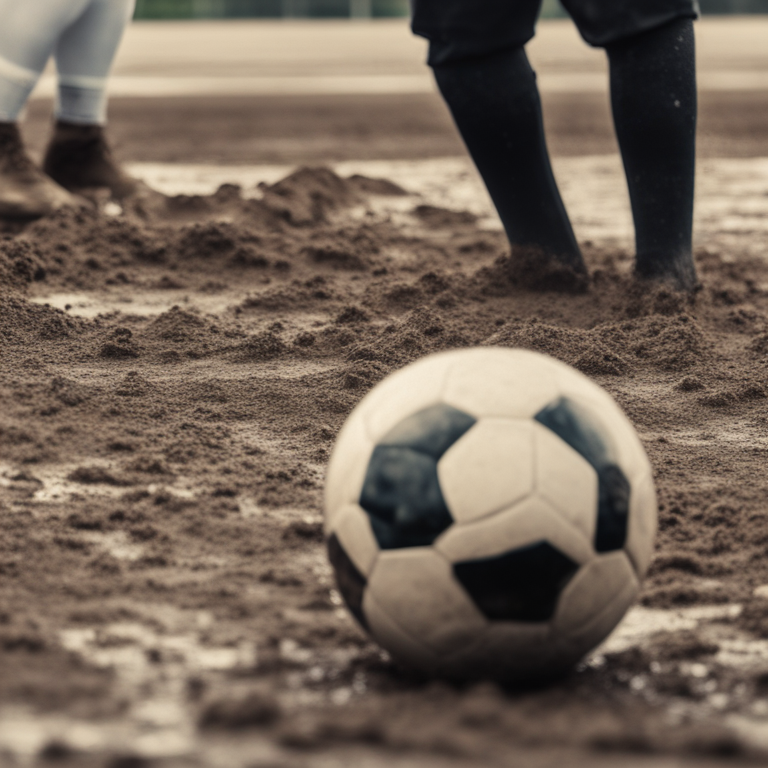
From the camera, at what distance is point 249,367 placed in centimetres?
361

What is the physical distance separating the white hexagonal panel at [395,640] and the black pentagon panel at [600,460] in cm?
30

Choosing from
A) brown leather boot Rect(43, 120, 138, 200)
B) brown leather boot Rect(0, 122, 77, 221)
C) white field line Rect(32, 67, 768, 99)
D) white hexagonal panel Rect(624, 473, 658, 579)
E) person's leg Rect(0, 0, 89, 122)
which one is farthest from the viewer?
white field line Rect(32, 67, 768, 99)

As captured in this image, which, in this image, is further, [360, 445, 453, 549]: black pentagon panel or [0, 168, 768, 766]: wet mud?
[360, 445, 453, 549]: black pentagon panel

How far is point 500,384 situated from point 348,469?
0.28 m

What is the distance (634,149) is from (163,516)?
2112mm

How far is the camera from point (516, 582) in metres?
1.85

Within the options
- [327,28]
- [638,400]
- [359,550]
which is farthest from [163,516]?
[327,28]

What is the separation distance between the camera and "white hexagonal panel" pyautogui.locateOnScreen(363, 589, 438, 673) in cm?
188

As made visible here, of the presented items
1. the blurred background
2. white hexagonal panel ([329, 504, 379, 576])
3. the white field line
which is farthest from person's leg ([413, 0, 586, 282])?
the blurred background

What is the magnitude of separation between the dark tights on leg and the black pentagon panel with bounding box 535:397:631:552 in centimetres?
222

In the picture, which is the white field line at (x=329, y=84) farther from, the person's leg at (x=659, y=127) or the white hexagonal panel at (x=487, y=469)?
the white hexagonal panel at (x=487, y=469)

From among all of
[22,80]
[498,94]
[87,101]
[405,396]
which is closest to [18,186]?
[22,80]

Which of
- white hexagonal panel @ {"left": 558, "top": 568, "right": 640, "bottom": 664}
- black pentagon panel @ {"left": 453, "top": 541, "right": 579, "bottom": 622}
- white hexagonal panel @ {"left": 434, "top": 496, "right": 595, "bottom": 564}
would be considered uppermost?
white hexagonal panel @ {"left": 434, "top": 496, "right": 595, "bottom": 564}

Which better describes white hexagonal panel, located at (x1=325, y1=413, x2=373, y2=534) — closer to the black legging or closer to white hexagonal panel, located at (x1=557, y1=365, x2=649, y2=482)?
white hexagonal panel, located at (x1=557, y1=365, x2=649, y2=482)
